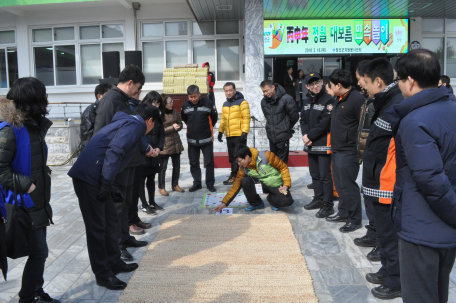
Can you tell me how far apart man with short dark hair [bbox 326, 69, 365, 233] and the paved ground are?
0.29 meters

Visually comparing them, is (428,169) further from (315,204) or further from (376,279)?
(315,204)

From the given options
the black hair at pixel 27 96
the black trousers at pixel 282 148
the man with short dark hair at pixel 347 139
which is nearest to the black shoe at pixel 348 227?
the man with short dark hair at pixel 347 139

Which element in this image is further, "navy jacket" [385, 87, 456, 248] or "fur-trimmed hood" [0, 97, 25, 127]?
"fur-trimmed hood" [0, 97, 25, 127]

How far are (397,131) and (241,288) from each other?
1.79 meters

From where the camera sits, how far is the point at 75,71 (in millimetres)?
15156

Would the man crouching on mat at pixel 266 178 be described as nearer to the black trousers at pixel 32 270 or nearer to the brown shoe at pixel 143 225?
the brown shoe at pixel 143 225

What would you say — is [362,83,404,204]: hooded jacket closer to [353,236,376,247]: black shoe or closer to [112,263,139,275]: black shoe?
[353,236,376,247]: black shoe

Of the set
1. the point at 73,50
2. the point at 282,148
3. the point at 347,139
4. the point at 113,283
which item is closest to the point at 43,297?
the point at 113,283

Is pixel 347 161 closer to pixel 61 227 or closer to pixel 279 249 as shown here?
pixel 279 249

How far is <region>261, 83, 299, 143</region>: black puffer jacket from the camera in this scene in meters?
5.88

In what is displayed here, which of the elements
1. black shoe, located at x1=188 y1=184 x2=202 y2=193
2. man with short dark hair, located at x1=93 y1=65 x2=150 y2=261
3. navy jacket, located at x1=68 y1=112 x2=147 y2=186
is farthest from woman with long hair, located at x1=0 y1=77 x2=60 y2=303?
black shoe, located at x1=188 y1=184 x2=202 y2=193

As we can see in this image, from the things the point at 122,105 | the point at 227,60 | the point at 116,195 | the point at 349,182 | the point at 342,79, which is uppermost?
the point at 227,60

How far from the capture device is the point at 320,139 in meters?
5.11

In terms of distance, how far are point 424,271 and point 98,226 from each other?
231 cm
